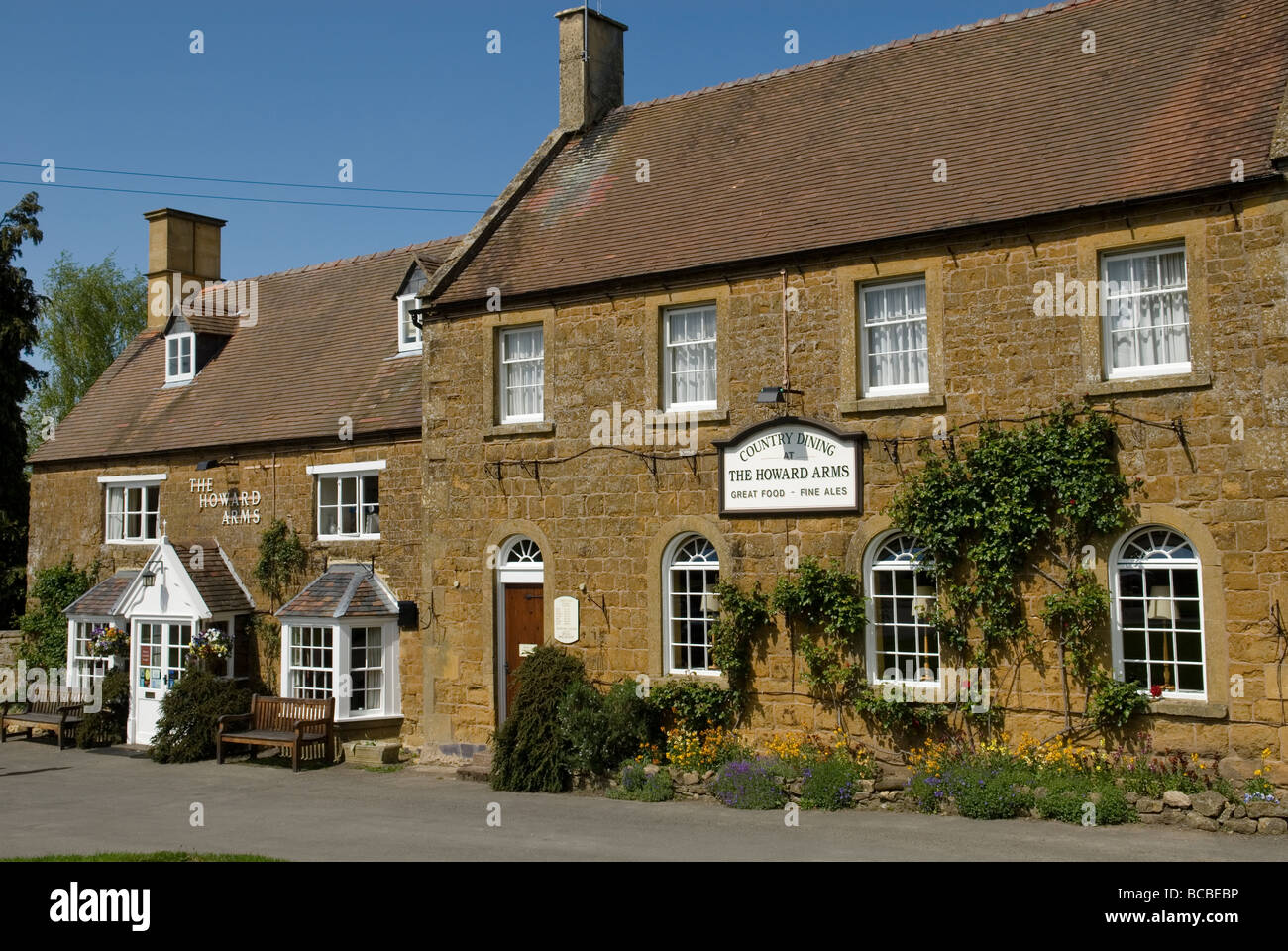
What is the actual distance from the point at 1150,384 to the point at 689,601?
6.31 meters

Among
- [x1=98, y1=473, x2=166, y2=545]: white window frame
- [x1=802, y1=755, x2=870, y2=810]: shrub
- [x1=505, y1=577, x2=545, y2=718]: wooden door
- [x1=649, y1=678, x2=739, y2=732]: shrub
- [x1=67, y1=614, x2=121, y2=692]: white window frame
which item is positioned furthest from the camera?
[x1=98, y1=473, x2=166, y2=545]: white window frame

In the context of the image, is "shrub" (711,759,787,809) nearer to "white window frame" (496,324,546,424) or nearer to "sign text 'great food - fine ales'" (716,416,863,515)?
"sign text 'great food - fine ales'" (716,416,863,515)

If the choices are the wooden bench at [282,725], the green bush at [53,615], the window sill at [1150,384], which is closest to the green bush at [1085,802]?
the window sill at [1150,384]

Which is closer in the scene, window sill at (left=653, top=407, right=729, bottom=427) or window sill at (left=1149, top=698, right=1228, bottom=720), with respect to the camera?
window sill at (left=1149, top=698, right=1228, bottom=720)

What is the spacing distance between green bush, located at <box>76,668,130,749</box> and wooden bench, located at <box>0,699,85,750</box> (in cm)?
28

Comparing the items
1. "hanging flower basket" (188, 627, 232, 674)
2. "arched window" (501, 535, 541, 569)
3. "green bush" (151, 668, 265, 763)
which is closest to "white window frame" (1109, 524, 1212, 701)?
"arched window" (501, 535, 541, 569)

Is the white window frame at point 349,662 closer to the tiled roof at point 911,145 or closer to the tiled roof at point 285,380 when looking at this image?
the tiled roof at point 285,380

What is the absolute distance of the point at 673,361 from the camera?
17.2m

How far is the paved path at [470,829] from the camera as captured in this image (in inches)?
471

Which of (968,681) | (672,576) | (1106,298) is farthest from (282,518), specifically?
(1106,298)

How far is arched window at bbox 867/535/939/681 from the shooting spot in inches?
592

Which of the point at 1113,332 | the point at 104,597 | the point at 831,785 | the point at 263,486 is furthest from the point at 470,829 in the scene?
the point at 104,597

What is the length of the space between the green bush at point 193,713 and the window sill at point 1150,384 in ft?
46.4

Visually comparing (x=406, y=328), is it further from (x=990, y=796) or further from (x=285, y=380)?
(x=990, y=796)
